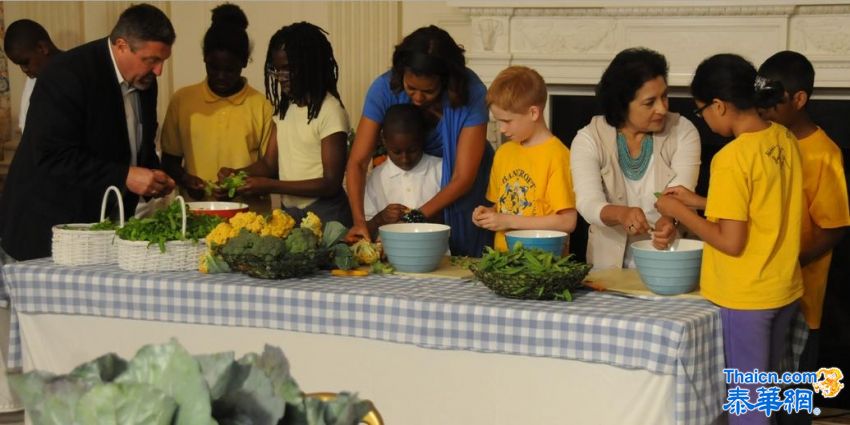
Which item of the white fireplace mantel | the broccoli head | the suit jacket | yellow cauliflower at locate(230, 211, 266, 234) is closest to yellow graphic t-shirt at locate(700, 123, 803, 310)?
the broccoli head

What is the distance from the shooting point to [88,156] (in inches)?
129

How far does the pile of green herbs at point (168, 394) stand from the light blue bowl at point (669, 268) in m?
1.66

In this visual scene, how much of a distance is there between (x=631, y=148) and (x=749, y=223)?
26.0 inches

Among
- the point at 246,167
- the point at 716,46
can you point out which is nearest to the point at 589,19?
the point at 716,46

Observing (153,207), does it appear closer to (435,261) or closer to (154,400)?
(435,261)

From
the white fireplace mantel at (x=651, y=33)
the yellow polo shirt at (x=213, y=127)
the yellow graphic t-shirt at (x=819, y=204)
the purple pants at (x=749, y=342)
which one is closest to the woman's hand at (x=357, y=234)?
the yellow polo shirt at (x=213, y=127)

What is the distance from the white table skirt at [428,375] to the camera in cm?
246

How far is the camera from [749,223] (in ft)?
8.20

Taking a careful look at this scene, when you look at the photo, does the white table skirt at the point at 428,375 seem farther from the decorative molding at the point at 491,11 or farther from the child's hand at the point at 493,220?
the decorative molding at the point at 491,11

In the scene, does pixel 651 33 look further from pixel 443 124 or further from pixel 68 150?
pixel 68 150

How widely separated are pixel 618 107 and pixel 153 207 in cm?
192

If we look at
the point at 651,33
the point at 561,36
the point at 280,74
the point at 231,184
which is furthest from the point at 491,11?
the point at 231,184

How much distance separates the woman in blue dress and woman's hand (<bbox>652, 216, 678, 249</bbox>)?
2.76 ft

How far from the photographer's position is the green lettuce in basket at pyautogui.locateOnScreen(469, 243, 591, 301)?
2.60 meters
